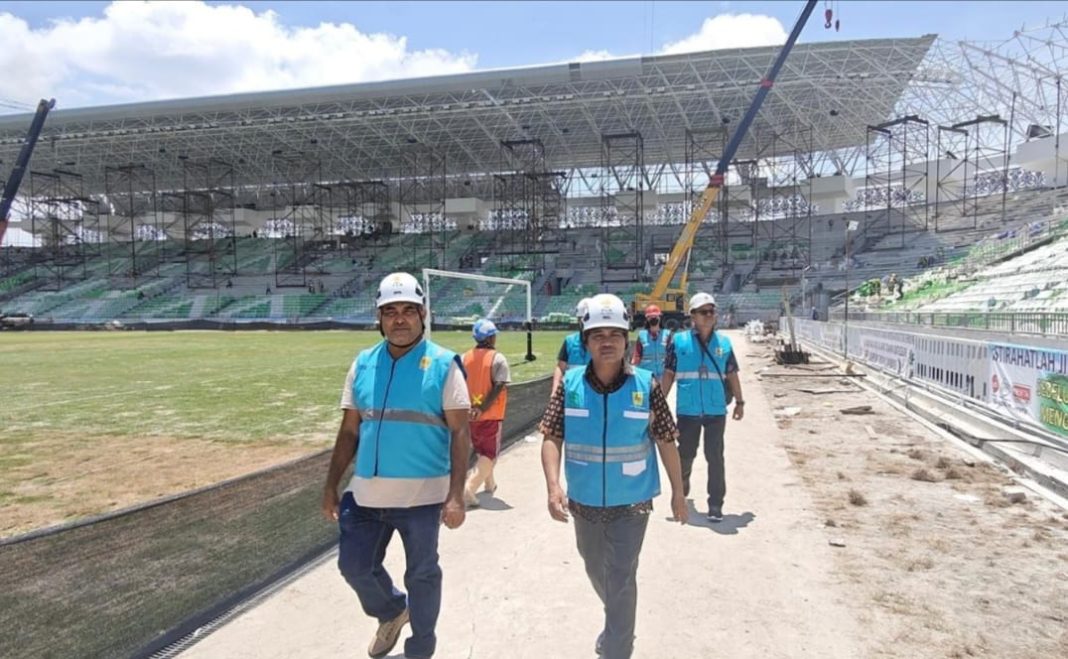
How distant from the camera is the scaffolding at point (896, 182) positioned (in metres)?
54.2

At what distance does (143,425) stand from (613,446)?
10.2 metres

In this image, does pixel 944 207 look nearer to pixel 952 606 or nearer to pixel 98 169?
pixel 952 606

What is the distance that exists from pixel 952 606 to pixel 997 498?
2997mm

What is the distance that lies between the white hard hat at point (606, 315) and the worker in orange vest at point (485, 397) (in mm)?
3053

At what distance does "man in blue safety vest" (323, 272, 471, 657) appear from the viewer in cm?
332

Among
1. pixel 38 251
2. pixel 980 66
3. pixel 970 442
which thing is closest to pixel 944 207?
pixel 980 66

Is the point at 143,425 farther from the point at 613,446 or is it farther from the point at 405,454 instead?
the point at 613,446

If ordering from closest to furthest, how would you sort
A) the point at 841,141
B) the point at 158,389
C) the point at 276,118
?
the point at 158,389 < the point at 276,118 < the point at 841,141

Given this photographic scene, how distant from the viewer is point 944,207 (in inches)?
2338

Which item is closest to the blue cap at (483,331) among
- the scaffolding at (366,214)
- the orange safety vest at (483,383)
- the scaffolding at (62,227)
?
the orange safety vest at (483,383)

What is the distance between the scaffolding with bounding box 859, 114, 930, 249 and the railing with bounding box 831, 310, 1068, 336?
3309cm

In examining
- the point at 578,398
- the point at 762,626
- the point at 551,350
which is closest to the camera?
the point at 578,398

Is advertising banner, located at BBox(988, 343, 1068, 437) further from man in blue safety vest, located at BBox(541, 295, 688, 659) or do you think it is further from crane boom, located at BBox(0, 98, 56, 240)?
crane boom, located at BBox(0, 98, 56, 240)

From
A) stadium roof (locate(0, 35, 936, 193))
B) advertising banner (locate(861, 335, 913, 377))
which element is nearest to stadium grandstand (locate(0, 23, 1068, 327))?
stadium roof (locate(0, 35, 936, 193))
